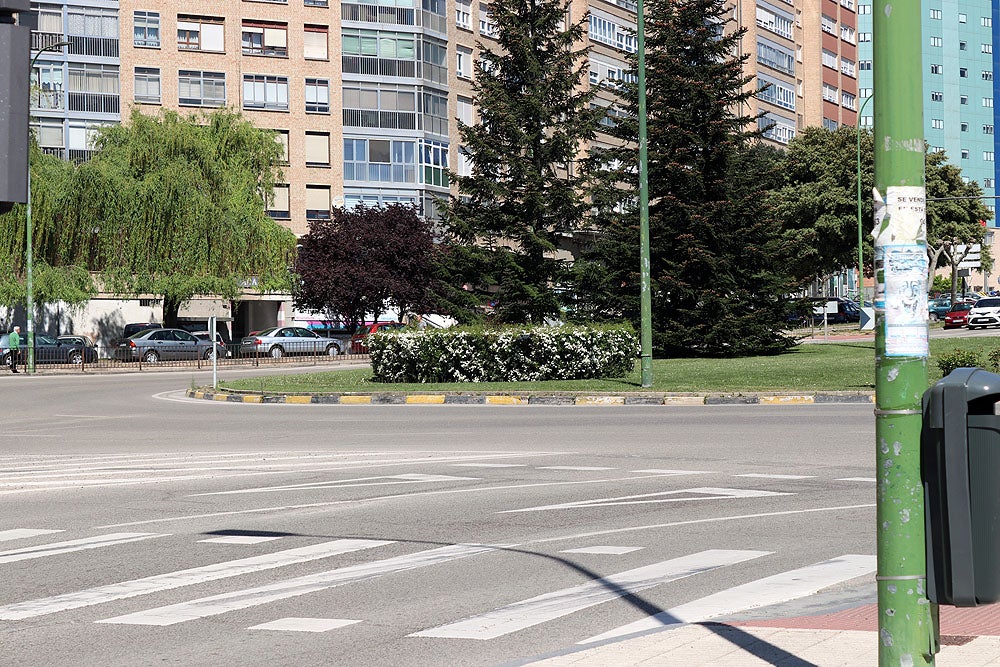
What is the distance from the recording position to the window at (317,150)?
7381 cm

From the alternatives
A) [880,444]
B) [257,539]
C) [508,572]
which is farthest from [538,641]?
[257,539]

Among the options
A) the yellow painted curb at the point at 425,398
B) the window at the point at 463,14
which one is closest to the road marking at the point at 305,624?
the yellow painted curb at the point at 425,398

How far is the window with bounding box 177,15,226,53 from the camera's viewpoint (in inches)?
2847

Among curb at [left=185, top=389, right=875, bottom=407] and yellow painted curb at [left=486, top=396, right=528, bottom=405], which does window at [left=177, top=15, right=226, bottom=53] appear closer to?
curb at [left=185, top=389, right=875, bottom=407]

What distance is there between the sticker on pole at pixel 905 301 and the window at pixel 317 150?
70.8 meters

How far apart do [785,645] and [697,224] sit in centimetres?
3817

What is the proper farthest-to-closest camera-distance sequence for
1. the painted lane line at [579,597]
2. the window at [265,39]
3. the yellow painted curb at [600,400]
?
the window at [265,39]
the yellow painted curb at [600,400]
the painted lane line at [579,597]

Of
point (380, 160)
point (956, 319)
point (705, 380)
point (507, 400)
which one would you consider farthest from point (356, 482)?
point (380, 160)

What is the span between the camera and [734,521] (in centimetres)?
1063

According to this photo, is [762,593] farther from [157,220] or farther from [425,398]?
[157,220]

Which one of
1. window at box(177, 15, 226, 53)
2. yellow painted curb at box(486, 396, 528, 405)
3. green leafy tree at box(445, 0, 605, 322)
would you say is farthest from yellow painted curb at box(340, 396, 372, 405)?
window at box(177, 15, 226, 53)

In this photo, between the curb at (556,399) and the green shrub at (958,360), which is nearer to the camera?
the green shrub at (958,360)

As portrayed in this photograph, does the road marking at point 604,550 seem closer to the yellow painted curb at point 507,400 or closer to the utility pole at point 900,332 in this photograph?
the utility pole at point 900,332

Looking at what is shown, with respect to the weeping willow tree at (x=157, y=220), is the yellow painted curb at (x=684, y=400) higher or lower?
lower
